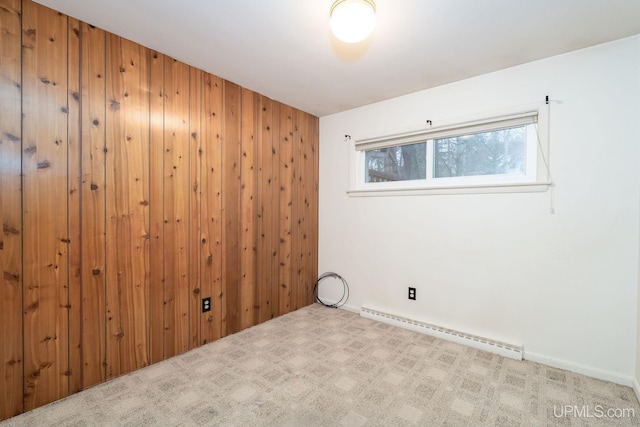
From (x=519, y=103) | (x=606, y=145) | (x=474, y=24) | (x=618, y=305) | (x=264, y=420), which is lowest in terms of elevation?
(x=264, y=420)

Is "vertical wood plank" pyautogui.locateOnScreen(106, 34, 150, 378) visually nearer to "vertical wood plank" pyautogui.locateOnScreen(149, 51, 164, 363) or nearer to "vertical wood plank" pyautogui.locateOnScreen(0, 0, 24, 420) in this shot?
"vertical wood plank" pyautogui.locateOnScreen(149, 51, 164, 363)

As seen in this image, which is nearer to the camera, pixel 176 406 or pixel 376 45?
pixel 176 406

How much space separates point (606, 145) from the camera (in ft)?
6.20

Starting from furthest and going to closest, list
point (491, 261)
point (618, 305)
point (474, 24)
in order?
point (491, 261) < point (618, 305) < point (474, 24)

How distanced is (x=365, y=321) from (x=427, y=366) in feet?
2.95

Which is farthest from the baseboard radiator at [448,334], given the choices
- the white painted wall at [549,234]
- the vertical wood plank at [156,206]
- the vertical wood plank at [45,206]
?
the vertical wood plank at [45,206]

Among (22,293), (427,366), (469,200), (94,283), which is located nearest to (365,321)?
Result: (427,366)

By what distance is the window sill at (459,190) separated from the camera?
83.3 inches

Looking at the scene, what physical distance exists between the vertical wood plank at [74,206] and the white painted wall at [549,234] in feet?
8.03

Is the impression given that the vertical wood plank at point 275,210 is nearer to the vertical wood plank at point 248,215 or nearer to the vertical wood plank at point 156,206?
the vertical wood plank at point 248,215

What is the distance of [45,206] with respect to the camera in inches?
63.1

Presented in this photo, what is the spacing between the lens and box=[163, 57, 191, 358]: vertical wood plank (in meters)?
2.12

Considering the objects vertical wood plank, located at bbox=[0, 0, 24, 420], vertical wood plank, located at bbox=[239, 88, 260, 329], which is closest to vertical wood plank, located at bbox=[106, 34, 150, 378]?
vertical wood plank, located at bbox=[0, 0, 24, 420]

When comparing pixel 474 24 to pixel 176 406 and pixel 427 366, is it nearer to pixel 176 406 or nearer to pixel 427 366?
pixel 427 366
